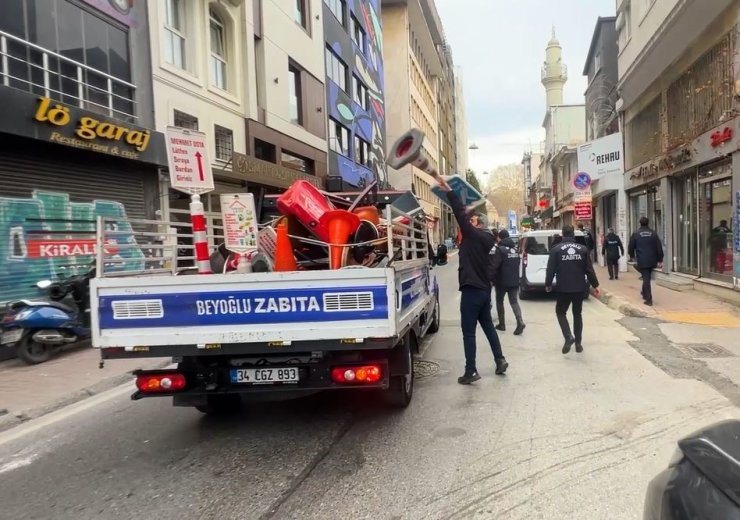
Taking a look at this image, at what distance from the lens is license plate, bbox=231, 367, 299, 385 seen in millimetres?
4422

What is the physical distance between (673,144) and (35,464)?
16429 millimetres

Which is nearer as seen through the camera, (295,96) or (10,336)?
(10,336)

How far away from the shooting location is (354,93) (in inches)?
1190

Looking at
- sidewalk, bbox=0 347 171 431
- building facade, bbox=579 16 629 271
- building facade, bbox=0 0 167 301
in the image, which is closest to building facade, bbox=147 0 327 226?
building facade, bbox=0 0 167 301

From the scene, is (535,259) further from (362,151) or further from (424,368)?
(362,151)

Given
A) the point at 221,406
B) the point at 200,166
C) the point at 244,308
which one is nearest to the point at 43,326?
the point at 221,406

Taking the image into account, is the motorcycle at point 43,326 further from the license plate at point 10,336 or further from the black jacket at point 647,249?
the black jacket at point 647,249

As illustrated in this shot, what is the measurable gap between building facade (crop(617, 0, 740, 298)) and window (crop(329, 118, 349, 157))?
40.8ft

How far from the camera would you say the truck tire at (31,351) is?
26.3 feet

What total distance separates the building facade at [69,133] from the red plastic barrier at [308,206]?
4053mm

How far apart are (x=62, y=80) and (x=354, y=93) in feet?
68.8

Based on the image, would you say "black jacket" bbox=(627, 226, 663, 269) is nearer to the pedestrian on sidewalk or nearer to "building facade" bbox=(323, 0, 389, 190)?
the pedestrian on sidewalk

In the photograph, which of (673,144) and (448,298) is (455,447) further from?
(673,144)

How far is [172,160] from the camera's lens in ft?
16.6
